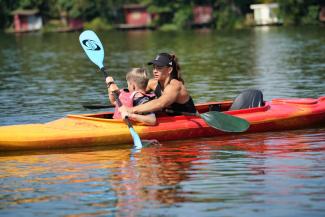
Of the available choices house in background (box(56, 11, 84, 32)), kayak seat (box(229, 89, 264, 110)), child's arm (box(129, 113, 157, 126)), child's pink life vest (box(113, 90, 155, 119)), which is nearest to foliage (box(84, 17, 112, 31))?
house in background (box(56, 11, 84, 32))

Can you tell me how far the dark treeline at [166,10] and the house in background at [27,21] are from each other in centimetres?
93

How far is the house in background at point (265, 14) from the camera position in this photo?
7875cm

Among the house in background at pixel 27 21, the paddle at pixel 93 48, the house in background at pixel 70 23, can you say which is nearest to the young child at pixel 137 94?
the paddle at pixel 93 48

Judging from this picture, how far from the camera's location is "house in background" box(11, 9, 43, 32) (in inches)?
3787

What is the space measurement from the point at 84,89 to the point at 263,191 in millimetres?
14263

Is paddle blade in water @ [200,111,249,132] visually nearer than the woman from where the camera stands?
No

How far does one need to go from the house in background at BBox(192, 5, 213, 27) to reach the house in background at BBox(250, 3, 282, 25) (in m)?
5.71

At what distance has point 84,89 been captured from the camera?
23547mm

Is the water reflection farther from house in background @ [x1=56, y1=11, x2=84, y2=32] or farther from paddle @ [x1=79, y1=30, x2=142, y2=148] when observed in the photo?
house in background @ [x1=56, y1=11, x2=84, y2=32]

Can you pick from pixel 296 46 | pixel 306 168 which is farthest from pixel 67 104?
pixel 296 46

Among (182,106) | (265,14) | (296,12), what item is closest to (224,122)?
(182,106)

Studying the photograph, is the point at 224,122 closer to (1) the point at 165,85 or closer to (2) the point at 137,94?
(1) the point at 165,85

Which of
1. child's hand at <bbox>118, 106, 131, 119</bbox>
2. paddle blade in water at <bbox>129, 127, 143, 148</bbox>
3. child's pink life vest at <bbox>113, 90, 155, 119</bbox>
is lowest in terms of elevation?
paddle blade in water at <bbox>129, 127, 143, 148</bbox>

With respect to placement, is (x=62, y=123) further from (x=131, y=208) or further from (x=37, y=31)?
(x=37, y=31)
